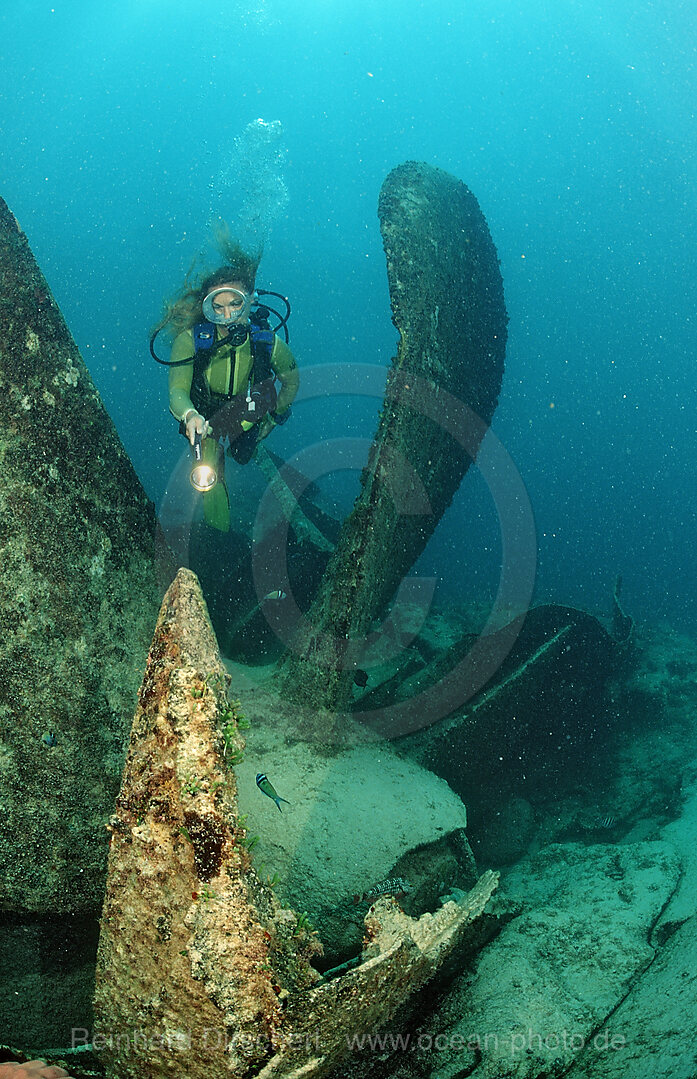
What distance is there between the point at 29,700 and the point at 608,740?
23.1ft

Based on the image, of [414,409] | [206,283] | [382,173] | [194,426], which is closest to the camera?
[414,409]

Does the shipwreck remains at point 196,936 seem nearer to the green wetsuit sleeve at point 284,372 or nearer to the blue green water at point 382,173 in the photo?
the green wetsuit sleeve at point 284,372

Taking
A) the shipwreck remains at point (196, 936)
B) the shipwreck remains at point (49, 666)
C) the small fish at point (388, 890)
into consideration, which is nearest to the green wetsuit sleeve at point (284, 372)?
the shipwreck remains at point (49, 666)

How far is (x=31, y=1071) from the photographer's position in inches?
70.6

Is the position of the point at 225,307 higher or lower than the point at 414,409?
higher

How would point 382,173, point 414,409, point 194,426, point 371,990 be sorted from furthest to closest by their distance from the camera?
point 382,173, point 194,426, point 414,409, point 371,990

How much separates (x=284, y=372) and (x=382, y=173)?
374ft

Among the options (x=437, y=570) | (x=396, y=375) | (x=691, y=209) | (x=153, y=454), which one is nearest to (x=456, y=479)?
(x=396, y=375)

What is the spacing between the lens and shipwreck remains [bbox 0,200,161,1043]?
2.50 meters

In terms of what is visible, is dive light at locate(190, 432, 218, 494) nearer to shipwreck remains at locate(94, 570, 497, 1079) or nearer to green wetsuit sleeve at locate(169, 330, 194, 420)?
green wetsuit sleeve at locate(169, 330, 194, 420)

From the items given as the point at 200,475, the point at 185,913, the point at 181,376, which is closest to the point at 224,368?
the point at 181,376

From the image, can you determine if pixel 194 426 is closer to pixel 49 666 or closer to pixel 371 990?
pixel 49 666

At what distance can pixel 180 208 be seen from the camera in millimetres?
93750

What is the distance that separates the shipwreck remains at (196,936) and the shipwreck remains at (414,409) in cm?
201
